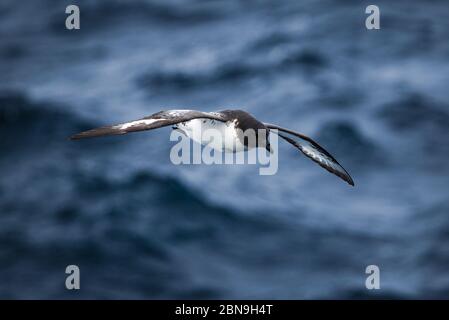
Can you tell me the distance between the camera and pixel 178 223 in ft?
116

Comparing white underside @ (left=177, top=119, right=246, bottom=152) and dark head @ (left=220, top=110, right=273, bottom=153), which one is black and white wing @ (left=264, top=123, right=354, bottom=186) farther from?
white underside @ (left=177, top=119, right=246, bottom=152)

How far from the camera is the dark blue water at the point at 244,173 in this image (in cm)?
3325

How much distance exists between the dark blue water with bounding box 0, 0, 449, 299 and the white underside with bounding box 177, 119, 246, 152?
19.3 m

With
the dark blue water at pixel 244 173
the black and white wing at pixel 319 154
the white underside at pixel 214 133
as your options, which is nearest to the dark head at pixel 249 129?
the white underside at pixel 214 133

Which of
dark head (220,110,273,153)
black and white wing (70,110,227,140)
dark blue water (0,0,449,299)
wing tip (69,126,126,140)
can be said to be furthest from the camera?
dark blue water (0,0,449,299)

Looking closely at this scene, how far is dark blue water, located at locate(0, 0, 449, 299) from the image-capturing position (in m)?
→ 33.2

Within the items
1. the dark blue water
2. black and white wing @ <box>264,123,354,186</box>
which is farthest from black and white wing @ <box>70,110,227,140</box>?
the dark blue water

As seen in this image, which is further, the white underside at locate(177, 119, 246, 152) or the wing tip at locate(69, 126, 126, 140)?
the white underside at locate(177, 119, 246, 152)

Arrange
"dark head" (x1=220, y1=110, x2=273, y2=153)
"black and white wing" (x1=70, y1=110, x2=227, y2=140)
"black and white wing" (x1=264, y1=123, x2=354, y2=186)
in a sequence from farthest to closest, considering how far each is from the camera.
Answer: "black and white wing" (x1=264, y1=123, x2=354, y2=186), "dark head" (x1=220, y1=110, x2=273, y2=153), "black and white wing" (x1=70, y1=110, x2=227, y2=140)

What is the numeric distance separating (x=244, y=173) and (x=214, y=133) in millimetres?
23167

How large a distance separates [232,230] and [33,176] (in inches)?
470

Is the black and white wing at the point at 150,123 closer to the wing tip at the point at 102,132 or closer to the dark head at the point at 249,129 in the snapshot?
the wing tip at the point at 102,132

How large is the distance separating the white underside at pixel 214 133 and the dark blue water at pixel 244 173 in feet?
63.4
